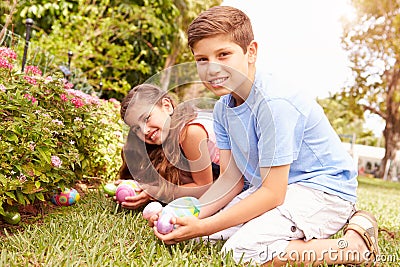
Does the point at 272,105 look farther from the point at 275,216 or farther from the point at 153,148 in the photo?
the point at 153,148

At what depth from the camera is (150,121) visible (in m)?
3.07

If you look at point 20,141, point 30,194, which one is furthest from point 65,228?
point 20,141

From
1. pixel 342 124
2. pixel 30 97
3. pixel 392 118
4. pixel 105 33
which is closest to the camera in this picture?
pixel 30 97

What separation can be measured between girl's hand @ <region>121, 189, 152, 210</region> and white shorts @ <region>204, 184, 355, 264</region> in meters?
0.89

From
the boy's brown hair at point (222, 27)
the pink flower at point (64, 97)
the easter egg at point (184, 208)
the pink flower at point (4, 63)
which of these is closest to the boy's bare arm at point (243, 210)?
the easter egg at point (184, 208)

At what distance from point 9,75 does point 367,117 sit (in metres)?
15.8

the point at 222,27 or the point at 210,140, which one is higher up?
the point at 222,27

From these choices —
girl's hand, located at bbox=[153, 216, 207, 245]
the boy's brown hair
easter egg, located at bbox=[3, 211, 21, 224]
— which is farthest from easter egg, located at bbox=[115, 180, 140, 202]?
the boy's brown hair

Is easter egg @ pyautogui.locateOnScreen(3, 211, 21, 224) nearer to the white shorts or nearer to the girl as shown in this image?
the girl

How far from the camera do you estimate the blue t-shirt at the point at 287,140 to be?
2.15 m

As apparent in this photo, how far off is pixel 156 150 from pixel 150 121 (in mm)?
299

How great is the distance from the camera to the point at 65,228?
244 cm

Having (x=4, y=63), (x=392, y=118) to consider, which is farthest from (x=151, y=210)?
(x=392, y=118)

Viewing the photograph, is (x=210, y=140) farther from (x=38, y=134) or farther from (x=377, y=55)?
(x=377, y=55)
